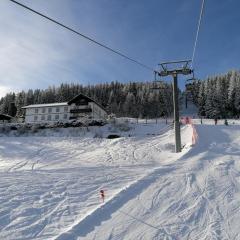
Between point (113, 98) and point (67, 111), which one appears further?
point (113, 98)

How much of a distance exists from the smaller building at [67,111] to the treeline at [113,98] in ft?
115

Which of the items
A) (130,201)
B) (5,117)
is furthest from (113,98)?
(130,201)

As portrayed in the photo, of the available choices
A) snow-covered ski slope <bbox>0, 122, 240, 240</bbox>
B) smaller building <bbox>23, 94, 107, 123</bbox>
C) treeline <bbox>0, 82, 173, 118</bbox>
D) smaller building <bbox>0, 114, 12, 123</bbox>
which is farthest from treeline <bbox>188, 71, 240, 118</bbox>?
snow-covered ski slope <bbox>0, 122, 240, 240</bbox>

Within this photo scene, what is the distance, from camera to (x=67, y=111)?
8531 cm

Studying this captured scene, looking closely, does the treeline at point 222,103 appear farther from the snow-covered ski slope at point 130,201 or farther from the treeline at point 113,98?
the snow-covered ski slope at point 130,201

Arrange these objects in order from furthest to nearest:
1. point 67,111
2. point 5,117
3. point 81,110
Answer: point 5,117 → point 67,111 → point 81,110

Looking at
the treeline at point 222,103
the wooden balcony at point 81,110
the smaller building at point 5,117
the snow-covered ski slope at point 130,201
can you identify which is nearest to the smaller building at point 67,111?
the wooden balcony at point 81,110

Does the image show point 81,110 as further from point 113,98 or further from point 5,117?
point 113,98

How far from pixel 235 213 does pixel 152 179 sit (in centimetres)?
514

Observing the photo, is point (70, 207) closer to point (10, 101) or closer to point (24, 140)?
point (24, 140)

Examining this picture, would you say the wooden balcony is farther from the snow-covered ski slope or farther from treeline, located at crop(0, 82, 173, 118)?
the snow-covered ski slope

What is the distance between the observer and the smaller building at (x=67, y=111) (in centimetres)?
8038

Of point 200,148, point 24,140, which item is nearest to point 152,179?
point 200,148

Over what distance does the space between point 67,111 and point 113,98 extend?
64976 mm
